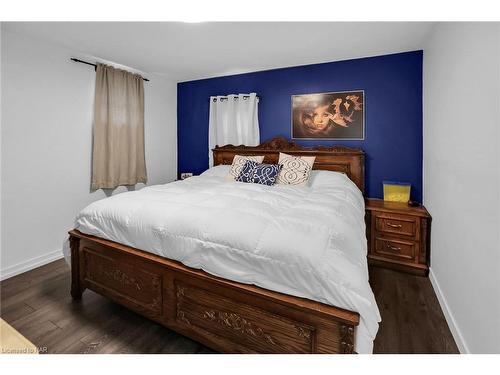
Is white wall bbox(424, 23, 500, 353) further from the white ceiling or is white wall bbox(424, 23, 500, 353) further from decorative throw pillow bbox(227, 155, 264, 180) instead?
decorative throw pillow bbox(227, 155, 264, 180)

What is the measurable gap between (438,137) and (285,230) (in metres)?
1.82

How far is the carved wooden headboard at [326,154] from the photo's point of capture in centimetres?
322

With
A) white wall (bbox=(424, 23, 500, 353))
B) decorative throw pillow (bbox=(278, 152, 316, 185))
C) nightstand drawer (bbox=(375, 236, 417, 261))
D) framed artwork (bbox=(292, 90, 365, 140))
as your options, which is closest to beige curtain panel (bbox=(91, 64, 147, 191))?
decorative throw pillow (bbox=(278, 152, 316, 185))

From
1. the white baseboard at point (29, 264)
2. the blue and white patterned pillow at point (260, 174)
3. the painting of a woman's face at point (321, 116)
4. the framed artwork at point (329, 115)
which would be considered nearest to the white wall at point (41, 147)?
the white baseboard at point (29, 264)

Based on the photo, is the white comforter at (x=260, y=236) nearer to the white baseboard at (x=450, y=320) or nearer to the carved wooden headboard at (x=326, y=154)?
the white baseboard at (x=450, y=320)

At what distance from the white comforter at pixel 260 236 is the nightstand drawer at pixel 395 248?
2.76 feet

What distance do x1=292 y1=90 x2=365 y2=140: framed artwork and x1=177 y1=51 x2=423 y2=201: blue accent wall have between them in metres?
0.07

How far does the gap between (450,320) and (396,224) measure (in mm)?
1053

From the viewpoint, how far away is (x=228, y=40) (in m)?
2.69

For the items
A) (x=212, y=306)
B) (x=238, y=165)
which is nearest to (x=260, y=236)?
(x=212, y=306)

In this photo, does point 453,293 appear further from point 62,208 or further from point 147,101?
point 147,101

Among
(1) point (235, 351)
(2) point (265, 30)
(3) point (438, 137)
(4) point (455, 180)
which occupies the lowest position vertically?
(1) point (235, 351)
